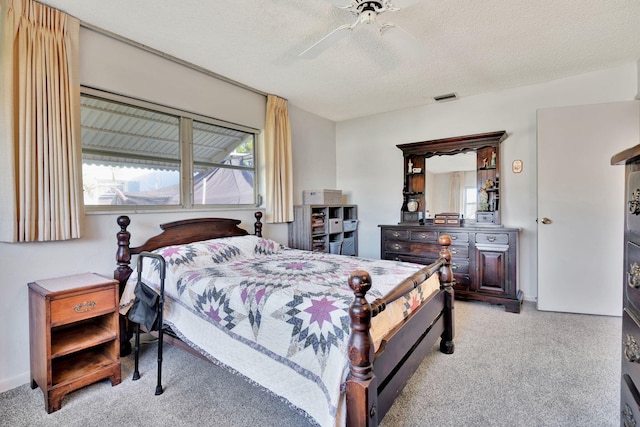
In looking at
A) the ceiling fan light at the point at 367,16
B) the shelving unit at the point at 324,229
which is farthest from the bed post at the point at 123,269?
the ceiling fan light at the point at 367,16

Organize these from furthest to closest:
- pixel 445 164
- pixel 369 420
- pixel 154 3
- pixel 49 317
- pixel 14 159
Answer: pixel 445 164, pixel 154 3, pixel 14 159, pixel 49 317, pixel 369 420

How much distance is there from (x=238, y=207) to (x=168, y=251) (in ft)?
4.09

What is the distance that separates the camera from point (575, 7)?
2.20m

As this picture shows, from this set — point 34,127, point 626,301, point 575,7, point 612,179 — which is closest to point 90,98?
point 34,127

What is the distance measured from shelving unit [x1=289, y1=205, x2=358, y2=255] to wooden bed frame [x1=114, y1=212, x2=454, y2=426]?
→ 1023 mm

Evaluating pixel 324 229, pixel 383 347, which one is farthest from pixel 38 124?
pixel 324 229

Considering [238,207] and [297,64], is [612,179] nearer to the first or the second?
[297,64]

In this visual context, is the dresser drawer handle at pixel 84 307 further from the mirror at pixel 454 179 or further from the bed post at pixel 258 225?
the mirror at pixel 454 179

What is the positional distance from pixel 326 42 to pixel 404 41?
68cm

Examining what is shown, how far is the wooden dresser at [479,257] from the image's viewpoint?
11.0ft

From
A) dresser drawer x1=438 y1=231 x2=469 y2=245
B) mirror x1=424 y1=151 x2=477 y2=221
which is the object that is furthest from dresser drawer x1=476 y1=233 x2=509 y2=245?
mirror x1=424 y1=151 x2=477 y2=221

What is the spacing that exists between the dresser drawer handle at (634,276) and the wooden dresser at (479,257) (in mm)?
2491

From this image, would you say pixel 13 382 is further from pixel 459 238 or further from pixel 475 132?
pixel 475 132

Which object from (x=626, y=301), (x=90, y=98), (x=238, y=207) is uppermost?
(x=90, y=98)
